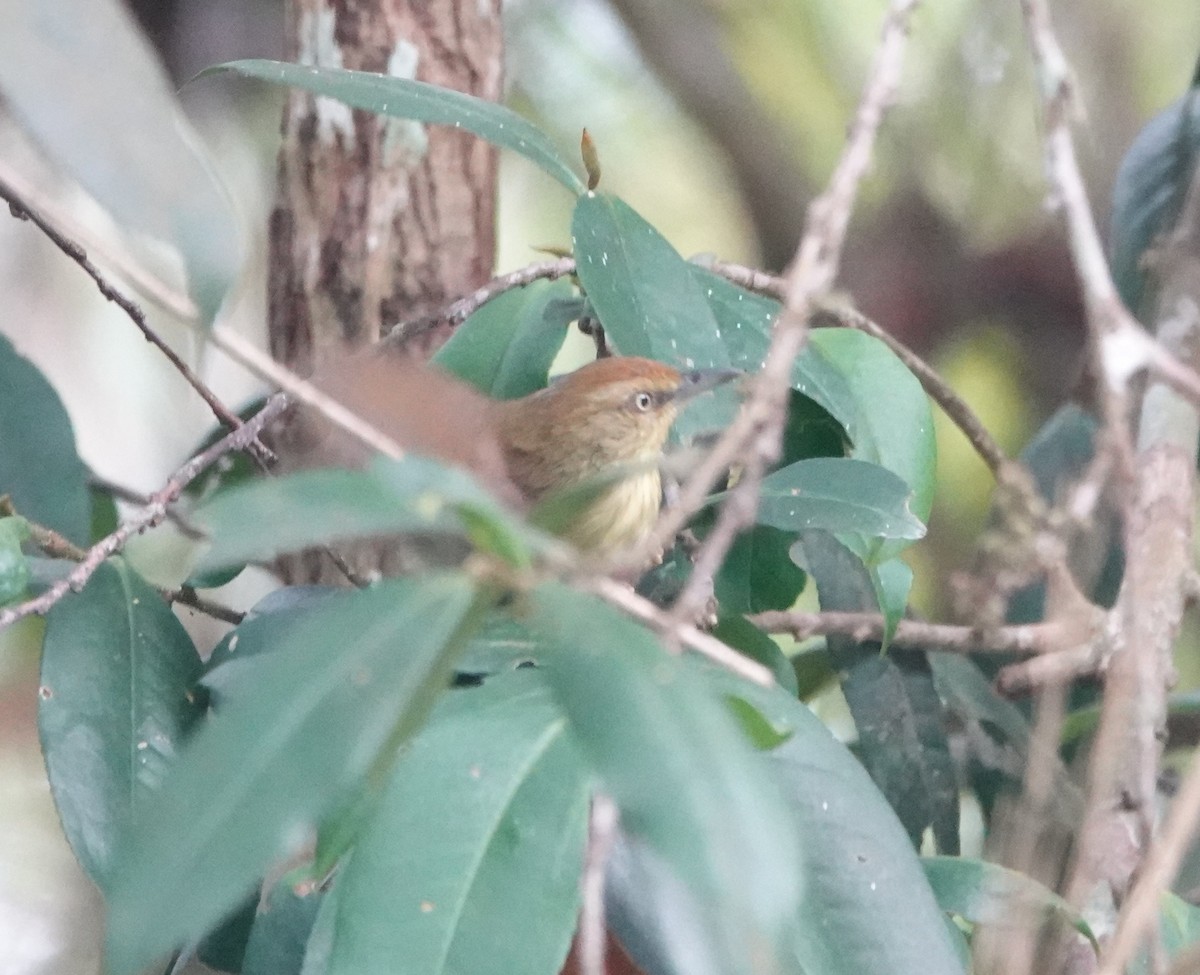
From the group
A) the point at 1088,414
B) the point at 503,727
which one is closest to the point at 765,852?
the point at 503,727

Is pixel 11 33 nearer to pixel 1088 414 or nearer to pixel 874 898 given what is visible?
pixel 874 898

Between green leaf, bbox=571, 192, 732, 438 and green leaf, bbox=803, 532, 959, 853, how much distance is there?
40 cm

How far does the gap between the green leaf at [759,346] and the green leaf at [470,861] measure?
1.49 feet

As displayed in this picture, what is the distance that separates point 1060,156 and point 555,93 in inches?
99.3

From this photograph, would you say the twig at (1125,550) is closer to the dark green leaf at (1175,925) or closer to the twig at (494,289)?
the dark green leaf at (1175,925)

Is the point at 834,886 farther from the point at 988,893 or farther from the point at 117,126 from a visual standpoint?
the point at 117,126

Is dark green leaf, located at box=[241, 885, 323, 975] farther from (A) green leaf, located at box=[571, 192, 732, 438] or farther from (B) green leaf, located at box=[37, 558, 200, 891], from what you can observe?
(A) green leaf, located at box=[571, 192, 732, 438]

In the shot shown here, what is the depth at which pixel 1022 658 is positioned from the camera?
1.54m

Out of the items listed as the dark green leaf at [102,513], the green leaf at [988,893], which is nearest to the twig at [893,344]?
the green leaf at [988,893]

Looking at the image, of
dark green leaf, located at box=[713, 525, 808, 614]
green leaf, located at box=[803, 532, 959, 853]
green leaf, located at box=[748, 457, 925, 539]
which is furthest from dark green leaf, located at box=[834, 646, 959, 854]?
green leaf, located at box=[748, 457, 925, 539]

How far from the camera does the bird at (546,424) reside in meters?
1.34

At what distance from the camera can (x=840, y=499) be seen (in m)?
0.97

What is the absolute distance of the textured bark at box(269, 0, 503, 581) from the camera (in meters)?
1.64

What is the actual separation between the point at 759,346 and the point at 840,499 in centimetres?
24
